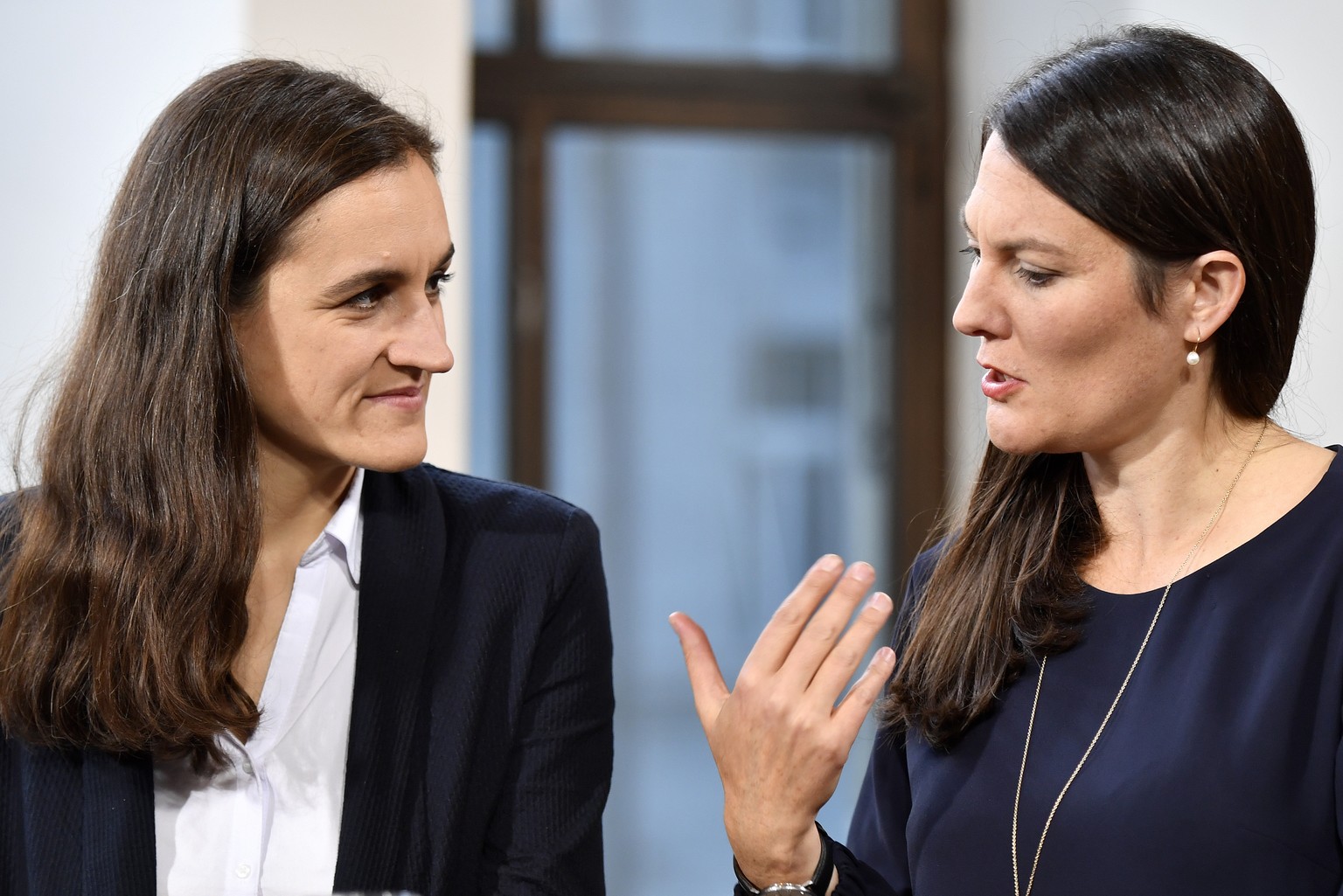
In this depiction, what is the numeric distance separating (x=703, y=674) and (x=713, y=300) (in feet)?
8.46

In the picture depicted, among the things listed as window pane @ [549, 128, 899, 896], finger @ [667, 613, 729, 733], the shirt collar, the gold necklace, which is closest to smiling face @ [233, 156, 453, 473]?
the shirt collar

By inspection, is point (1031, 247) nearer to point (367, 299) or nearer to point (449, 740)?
point (367, 299)

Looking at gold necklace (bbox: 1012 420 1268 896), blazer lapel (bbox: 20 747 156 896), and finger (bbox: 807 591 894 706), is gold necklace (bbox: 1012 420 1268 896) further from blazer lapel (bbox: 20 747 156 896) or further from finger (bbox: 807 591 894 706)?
blazer lapel (bbox: 20 747 156 896)

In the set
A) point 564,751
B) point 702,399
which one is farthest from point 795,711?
point 702,399

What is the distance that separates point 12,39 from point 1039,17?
2.45 m

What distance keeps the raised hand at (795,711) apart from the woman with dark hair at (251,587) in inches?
13.6

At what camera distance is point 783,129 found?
3.93 metres

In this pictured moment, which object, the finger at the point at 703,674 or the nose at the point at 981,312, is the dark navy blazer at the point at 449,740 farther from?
the nose at the point at 981,312

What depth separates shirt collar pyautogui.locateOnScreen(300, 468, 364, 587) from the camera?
1.68m

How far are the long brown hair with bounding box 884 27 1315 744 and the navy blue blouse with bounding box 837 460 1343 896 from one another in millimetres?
55

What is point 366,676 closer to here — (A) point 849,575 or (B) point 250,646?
(B) point 250,646

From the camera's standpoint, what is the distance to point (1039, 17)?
3.64 m

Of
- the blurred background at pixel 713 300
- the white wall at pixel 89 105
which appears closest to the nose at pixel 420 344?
the white wall at pixel 89 105

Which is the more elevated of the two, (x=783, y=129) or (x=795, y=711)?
(x=783, y=129)
